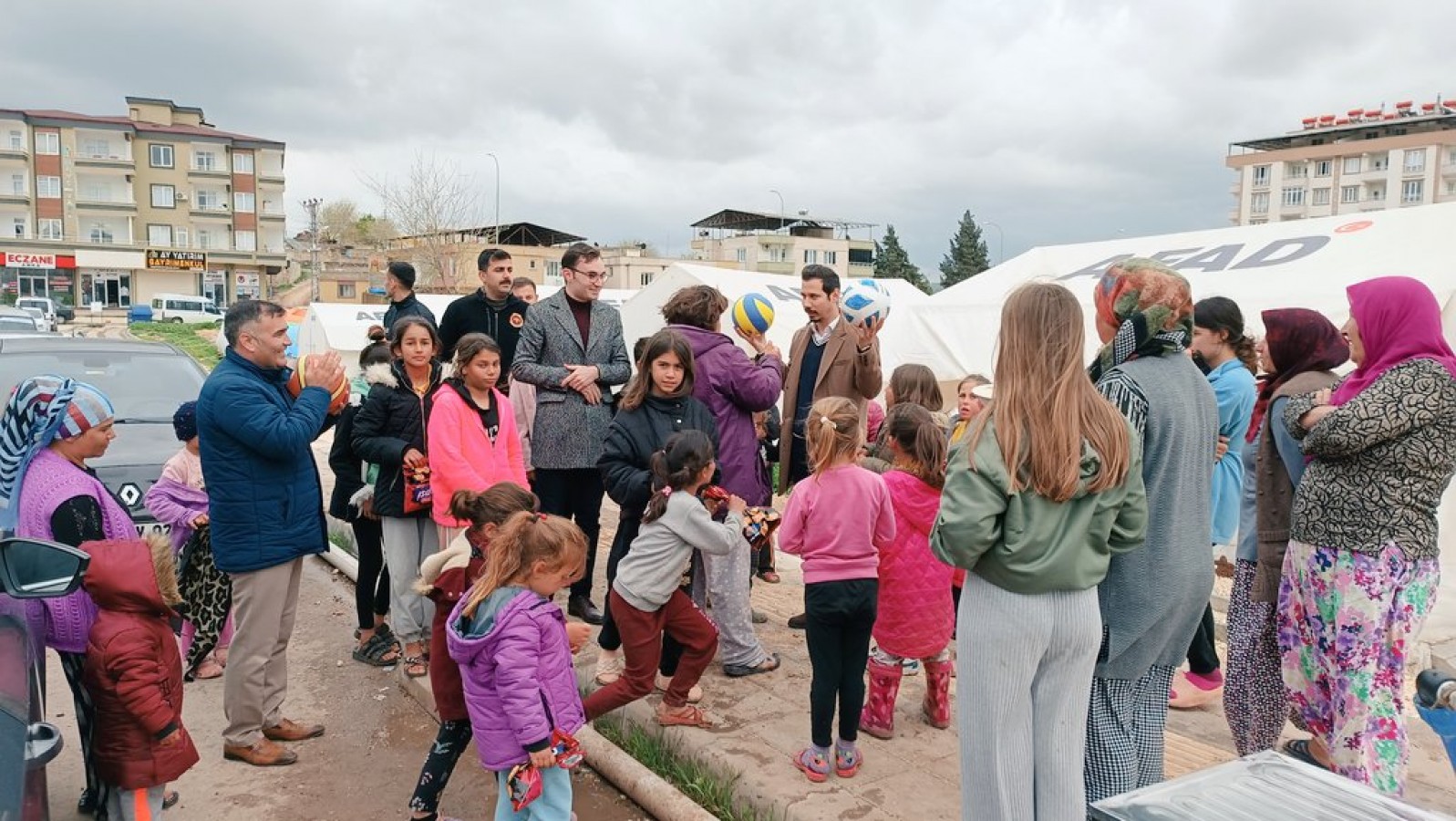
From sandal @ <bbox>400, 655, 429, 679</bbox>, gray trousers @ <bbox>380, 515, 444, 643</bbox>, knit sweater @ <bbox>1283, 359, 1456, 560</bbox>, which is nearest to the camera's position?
knit sweater @ <bbox>1283, 359, 1456, 560</bbox>

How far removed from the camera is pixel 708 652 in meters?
4.20

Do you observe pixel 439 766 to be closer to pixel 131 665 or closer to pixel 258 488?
pixel 131 665

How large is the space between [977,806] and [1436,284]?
6547 mm

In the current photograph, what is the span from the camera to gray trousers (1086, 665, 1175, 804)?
288 centimetres

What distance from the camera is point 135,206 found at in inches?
2689

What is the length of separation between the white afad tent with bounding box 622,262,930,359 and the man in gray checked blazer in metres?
7.00

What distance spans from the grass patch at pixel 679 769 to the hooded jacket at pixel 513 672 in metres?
0.83

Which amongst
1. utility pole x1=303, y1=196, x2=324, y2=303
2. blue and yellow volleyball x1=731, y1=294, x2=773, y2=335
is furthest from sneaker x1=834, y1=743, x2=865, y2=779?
utility pole x1=303, y1=196, x2=324, y2=303

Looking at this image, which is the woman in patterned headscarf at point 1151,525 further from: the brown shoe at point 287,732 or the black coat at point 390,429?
the brown shoe at point 287,732

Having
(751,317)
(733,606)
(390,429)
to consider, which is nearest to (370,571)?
(390,429)

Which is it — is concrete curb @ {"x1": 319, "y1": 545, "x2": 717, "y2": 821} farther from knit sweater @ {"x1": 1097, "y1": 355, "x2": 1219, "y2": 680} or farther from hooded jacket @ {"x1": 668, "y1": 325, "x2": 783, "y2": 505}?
knit sweater @ {"x1": 1097, "y1": 355, "x2": 1219, "y2": 680}

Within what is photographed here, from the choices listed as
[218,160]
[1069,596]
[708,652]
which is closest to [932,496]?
[708,652]

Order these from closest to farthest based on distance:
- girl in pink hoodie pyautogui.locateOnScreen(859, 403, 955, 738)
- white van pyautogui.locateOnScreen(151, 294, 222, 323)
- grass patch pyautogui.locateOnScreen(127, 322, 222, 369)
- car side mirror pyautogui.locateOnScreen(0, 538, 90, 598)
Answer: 1. car side mirror pyautogui.locateOnScreen(0, 538, 90, 598)
2. girl in pink hoodie pyautogui.locateOnScreen(859, 403, 955, 738)
3. grass patch pyautogui.locateOnScreen(127, 322, 222, 369)
4. white van pyautogui.locateOnScreen(151, 294, 222, 323)

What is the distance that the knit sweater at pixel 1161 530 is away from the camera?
2.81 meters
